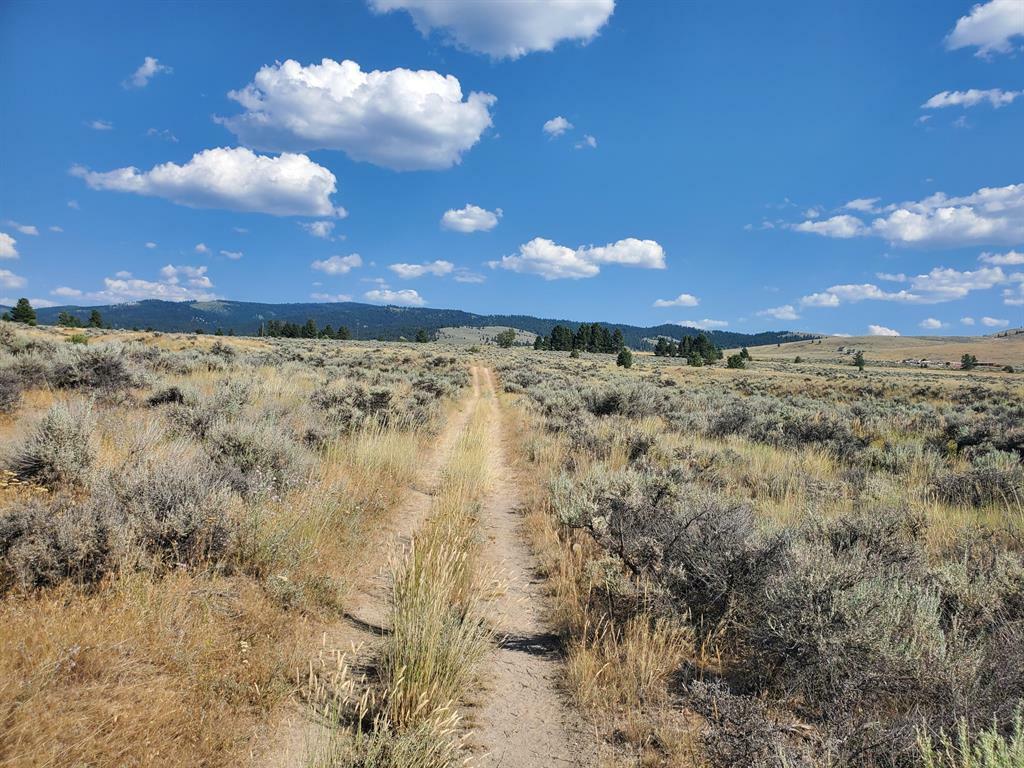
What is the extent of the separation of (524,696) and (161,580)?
2.94 meters

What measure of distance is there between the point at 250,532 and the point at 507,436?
1043 cm

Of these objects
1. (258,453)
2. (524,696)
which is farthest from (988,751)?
(258,453)

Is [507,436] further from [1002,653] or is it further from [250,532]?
[1002,653]

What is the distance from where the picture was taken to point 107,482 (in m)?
4.34

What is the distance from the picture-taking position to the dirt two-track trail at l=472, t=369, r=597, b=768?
10.3 feet

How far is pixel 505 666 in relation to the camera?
4012 millimetres

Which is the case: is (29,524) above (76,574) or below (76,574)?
above

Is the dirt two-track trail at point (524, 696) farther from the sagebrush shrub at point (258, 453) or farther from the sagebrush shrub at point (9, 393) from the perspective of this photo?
the sagebrush shrub at point (9, 393)

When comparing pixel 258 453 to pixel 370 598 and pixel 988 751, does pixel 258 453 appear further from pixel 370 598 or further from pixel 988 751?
pixel 988 751

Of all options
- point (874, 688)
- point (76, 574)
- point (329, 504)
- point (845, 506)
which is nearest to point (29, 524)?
point (76, 574)

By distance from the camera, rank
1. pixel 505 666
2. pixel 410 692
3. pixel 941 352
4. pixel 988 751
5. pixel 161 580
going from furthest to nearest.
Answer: pixel 941 352 → pixel 505 666 → pixel 161 580 → pixel 410 692 → pixel 988 751

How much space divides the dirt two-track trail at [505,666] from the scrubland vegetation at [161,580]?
241 mm

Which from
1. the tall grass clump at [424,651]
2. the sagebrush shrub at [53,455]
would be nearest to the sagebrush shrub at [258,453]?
the sagebrush shrub at [53,455]

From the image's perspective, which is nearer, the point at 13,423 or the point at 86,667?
the point at 86,667
